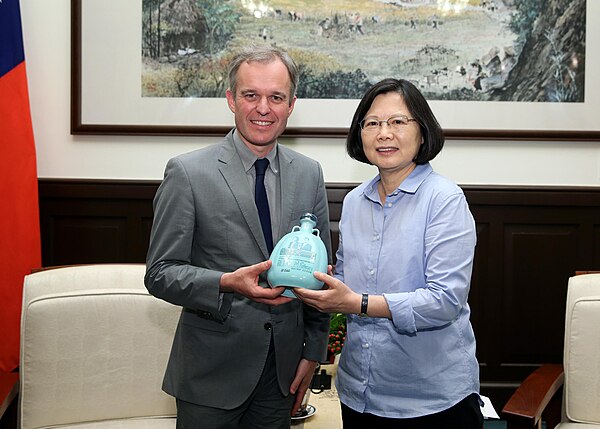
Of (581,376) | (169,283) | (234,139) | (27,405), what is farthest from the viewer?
(581,376)

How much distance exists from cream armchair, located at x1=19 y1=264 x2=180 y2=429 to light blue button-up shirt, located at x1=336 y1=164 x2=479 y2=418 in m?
0.73

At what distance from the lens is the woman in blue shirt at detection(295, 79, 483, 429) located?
4.94 ft

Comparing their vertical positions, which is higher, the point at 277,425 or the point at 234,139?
the point at 234,139

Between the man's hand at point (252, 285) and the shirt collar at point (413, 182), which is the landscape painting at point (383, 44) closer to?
the shirt collar at point (413, 182)

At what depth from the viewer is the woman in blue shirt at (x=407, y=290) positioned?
4.94 ft

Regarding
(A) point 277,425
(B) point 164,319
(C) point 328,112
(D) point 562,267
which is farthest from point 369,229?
(D) point 562,267

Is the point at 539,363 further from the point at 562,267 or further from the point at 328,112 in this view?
the point at 328,112

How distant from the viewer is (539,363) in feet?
10.9

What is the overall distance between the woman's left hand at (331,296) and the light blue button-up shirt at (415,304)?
0.27ft

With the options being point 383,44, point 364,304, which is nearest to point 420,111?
point 364,304

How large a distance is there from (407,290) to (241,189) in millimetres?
444

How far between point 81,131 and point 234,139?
1.78m

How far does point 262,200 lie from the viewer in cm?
164

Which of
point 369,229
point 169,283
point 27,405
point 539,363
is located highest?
point 369,229
